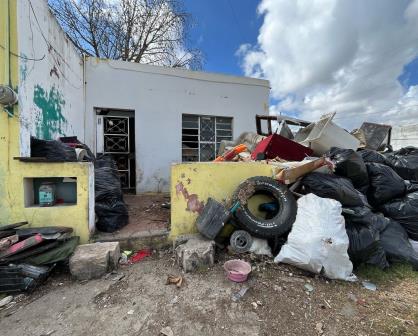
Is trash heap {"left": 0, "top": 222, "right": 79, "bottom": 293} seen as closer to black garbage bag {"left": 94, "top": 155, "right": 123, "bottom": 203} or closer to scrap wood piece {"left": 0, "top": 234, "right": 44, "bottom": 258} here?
scrap wood piece {"left": 0, "top": 234, "right": 44, "bottom": 258}

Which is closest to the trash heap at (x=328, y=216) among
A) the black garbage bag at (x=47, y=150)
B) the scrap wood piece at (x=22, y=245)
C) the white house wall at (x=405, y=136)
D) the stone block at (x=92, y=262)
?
the stone block at (x=92, y=262)

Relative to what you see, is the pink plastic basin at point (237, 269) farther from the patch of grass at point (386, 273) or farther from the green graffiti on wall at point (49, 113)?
the green graffiti on wall at point (49, 113)

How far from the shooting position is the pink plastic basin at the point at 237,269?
244 cm

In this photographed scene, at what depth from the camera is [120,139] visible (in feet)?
19.8

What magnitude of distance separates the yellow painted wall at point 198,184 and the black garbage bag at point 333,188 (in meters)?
0.87

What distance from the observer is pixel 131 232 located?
330 centimetres

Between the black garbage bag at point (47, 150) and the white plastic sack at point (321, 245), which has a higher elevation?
the black garbage bag at point (47, 150)

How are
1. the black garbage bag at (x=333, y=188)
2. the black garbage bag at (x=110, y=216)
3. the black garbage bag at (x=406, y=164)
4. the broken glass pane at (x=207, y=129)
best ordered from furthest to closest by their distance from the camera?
the broken glass pane at (x=207, y=129)
the black garbage bag at (x=406, y=164)
the black garbage bag at (x=110, y=216)
the black garbage bag at (x=333, y=188)

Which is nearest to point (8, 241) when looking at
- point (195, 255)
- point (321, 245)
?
point (195, 255)

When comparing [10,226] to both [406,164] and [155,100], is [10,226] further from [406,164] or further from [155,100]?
[406,164]

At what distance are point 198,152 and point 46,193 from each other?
165 inches

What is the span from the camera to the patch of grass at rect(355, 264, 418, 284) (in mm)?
2639

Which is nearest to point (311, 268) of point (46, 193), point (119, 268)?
point (119, 268)

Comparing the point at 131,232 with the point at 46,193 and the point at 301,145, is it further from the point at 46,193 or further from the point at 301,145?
the point at 301,145
